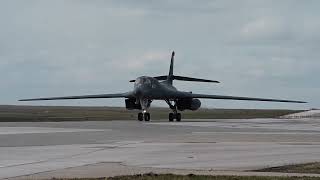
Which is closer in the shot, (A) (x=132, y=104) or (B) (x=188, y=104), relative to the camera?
(A) (x=132, y=104)

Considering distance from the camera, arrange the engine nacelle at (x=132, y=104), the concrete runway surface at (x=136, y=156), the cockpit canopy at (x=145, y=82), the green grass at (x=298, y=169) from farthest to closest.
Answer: the engine nacelle at (x=132, y=104), the cockpit canopy at (x=145, y=82), the concrete runway surface at (x=136, y=156), the green grass at (x=298, y=169)

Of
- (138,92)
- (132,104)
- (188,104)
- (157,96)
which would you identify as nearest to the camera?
(138,92)

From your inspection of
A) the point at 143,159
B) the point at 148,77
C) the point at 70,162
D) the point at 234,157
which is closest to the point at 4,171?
the point at 70,162

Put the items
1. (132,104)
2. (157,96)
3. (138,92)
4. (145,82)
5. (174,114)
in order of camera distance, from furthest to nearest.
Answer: (132,104) → (174,114) → (157,96) → (145,82) → (138,92)

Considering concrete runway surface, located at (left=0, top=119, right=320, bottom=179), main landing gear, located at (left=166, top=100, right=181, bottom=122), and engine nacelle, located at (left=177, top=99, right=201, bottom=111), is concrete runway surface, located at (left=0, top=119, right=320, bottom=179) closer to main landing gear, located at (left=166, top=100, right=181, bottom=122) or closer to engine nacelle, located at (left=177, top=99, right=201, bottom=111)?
main landing gear, located at (left=166, top=100, right=181, bottom=122)

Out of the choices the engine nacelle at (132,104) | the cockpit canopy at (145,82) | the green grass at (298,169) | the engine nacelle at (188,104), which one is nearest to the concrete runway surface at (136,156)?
the green grass at (298,169)

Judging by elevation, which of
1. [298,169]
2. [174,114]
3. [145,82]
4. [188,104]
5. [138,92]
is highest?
[145,82]

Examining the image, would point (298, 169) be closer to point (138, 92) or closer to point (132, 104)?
point (138, 92)

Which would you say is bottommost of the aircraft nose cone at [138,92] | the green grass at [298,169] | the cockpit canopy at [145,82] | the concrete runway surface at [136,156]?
the green grass at [298,169]

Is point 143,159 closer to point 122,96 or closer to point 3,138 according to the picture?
point 3,138

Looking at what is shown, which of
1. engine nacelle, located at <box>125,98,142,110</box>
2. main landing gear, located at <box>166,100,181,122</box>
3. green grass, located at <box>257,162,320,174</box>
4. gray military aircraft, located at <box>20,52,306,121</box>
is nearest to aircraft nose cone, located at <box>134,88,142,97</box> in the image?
gray military aircraft, located at <box>20,52,306,121</box>

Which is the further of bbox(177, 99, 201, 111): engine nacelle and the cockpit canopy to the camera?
bbox(177, 99, 201, 111): engine nacelle

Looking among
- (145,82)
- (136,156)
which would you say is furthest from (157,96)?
(136,156)

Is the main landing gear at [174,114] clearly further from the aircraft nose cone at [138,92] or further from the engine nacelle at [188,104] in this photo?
the aircraft nose cone at [138,92]
